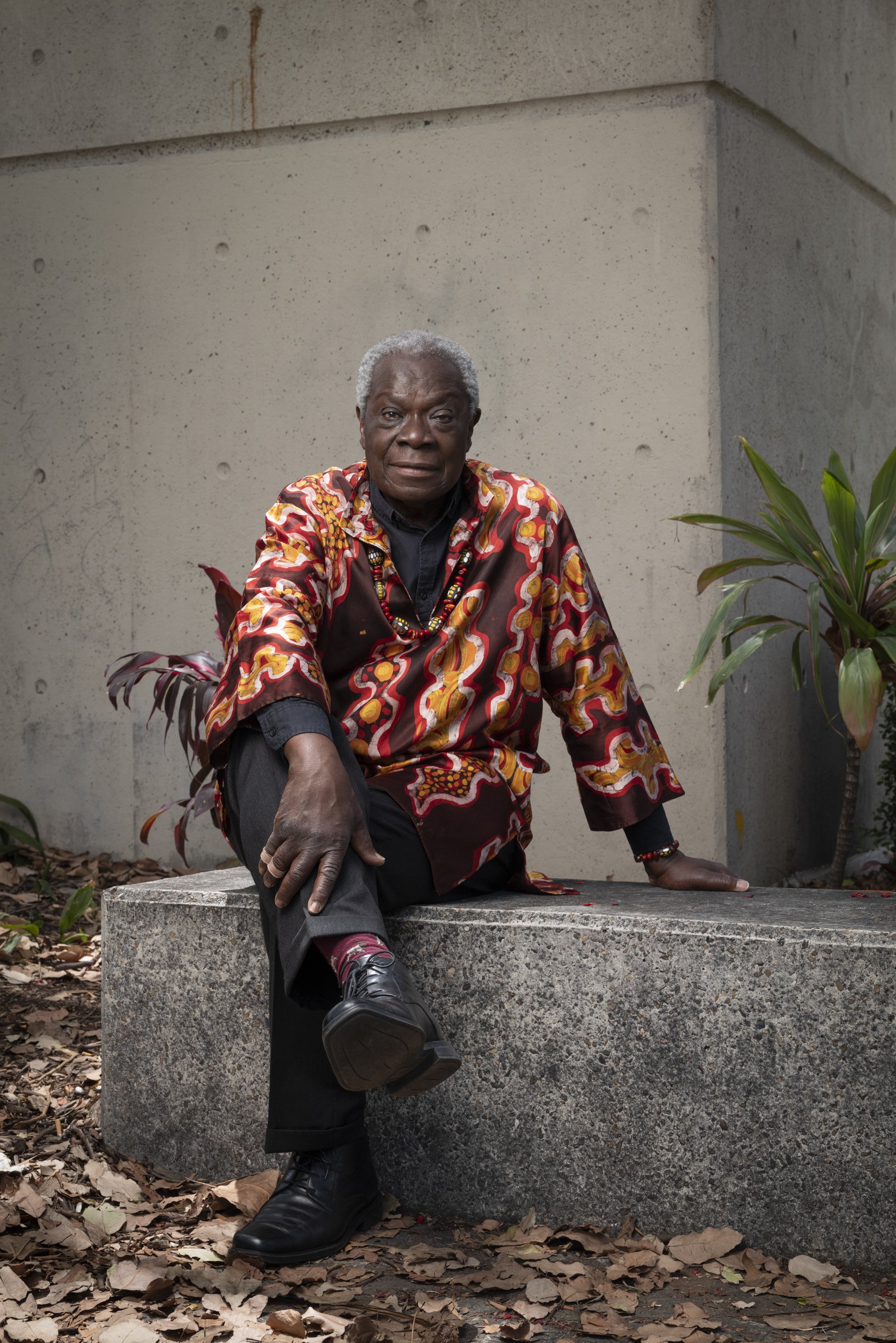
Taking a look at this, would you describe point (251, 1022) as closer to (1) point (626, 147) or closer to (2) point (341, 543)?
(2) point (341, 543)

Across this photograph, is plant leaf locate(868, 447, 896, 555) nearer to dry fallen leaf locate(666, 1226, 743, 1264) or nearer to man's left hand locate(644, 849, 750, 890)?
man's left hand locate(644, 849, 750, 890)

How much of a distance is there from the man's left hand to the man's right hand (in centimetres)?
70

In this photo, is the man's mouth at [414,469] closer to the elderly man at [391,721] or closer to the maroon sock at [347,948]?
the elderly man at [391,721]

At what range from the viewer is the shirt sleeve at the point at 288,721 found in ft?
6.84

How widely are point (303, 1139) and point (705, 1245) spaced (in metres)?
0.64

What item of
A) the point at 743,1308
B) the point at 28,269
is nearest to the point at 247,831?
the point at 743,1308

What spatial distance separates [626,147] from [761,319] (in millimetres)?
665

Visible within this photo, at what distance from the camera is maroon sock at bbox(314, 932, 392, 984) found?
1.93 meters

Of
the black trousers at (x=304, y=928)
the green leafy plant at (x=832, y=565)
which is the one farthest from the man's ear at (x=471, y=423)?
the green leafy plant at (x=832, y=565)

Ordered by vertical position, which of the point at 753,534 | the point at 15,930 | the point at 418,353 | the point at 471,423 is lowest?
the point at 15,930

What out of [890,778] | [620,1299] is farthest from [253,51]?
[620,1299]

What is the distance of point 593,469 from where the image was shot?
4.05 metres

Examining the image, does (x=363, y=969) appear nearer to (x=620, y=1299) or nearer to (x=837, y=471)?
(x=620, y=1299)

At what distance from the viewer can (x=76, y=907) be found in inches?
154
